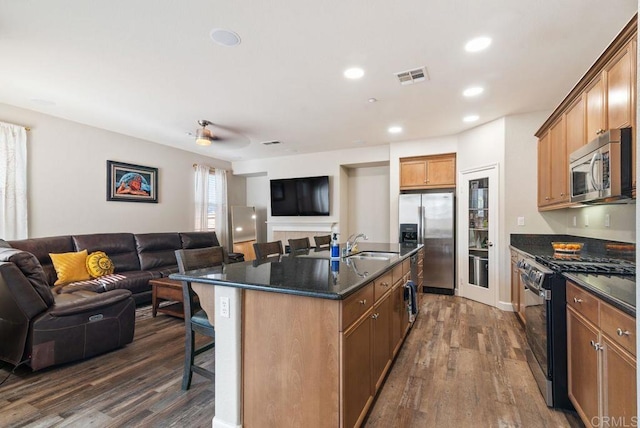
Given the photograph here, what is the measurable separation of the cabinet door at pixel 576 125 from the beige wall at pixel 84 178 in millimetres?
5957

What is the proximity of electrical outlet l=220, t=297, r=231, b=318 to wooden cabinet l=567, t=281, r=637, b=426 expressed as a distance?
6.12ft

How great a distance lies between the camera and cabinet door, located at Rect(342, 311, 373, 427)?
4.69 feet

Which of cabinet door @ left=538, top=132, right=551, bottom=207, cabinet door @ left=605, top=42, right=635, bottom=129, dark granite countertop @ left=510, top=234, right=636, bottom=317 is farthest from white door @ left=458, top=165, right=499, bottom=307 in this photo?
cabinet door @ left=605, top=42, right=635, bottom=129

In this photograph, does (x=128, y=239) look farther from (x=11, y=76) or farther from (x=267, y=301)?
(x=267, y=301)

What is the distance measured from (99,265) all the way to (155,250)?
98cm

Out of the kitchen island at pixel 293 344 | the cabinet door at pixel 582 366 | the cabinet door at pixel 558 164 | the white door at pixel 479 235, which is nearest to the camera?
the kitchen island at pixel 293 344

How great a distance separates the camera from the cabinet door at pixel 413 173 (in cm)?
527

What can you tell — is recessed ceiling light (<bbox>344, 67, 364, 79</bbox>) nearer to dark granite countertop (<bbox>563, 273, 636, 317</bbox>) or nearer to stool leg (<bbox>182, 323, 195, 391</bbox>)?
dark granite countertop (<bbox>563, 273, 636, 317</bbox>)

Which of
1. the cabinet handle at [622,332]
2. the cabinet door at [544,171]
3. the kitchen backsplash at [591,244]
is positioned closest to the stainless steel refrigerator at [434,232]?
the kitchen backsplash at [591,244]

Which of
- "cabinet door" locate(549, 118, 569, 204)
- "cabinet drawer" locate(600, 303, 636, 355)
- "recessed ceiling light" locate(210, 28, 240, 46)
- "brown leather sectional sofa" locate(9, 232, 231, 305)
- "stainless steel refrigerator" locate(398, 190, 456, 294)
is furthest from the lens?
"stainless steel refrigerator" locate(398, 190, 456, 294)

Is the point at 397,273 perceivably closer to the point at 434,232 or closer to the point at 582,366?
the point at 582,366

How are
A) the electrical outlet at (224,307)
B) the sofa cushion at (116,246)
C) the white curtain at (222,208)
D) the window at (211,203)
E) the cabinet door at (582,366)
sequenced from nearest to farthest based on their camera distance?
the cabinet door at (582,366) < the electrical outlet at (224,307) < the sofa cushion at (116,246) < the window at (211,203) < the white curtain at (222,208)

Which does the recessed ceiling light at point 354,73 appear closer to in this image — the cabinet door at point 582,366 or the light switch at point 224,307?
the light switch at point 224,307

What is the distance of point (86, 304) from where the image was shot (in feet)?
8.29
